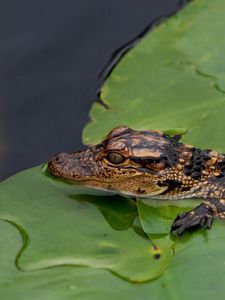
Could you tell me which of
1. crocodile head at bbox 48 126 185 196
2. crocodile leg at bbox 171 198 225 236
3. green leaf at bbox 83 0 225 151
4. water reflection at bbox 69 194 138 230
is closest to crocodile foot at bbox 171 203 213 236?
crocodile leg at bbox 171 198 225 236

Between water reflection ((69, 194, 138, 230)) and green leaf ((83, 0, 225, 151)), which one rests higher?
green leaf ((83, 0, 225, 151))

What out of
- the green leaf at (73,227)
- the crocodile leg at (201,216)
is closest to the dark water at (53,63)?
the green leaf at (73,227)

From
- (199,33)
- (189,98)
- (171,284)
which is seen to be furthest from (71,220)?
(199,33)

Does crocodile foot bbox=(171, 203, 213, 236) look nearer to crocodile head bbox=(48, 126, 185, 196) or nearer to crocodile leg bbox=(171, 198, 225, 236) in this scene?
crocodile leg bbox=(171, 198, 225, 236)

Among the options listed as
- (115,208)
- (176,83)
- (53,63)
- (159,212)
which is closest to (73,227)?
(115,208)

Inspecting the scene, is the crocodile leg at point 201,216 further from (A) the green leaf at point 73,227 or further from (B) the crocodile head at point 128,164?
(B) the crocodile head at point 128,164

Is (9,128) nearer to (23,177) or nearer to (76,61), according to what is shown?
(76,61)

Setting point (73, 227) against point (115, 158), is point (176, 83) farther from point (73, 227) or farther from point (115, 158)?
point (73, 227)

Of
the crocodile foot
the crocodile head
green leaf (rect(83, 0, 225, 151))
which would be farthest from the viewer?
green leaf (rect(83, 0, 225, 151))
